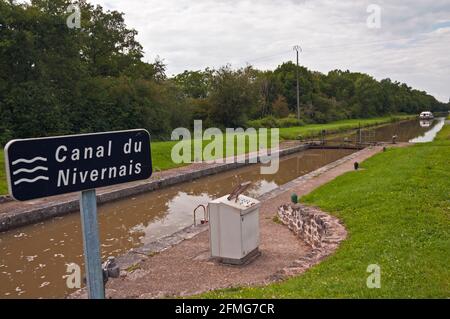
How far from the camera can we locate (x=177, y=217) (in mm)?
13484

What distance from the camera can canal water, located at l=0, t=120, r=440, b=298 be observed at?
26.8 ft

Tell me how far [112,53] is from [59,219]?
23899mm

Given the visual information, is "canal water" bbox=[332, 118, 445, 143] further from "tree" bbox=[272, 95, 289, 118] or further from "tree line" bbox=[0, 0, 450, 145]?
"tree" bbox=[272, 95, 289, 118]

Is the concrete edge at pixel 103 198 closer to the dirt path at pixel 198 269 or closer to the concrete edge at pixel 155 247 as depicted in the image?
the concrete edge at pixel 155 247

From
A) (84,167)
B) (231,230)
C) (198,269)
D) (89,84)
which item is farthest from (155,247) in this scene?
(89,84)

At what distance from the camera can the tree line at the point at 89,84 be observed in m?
23.6

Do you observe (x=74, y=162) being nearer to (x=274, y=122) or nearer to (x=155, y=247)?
(x=155, y=247)

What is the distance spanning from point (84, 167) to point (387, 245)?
548 cm

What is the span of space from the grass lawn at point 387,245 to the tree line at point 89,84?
62.5 ft

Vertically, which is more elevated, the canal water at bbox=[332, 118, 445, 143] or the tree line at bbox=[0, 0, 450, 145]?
the tree line at bbox=[0, 0, 450, 145]

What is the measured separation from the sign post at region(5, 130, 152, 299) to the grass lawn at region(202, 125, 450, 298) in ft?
9.00

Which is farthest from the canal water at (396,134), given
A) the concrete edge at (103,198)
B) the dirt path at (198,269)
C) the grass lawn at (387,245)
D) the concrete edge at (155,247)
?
the dirt path at (198,269)

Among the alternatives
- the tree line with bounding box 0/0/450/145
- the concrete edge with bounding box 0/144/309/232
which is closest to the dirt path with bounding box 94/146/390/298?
the concrete edge with bounding box 0/144/309/232
